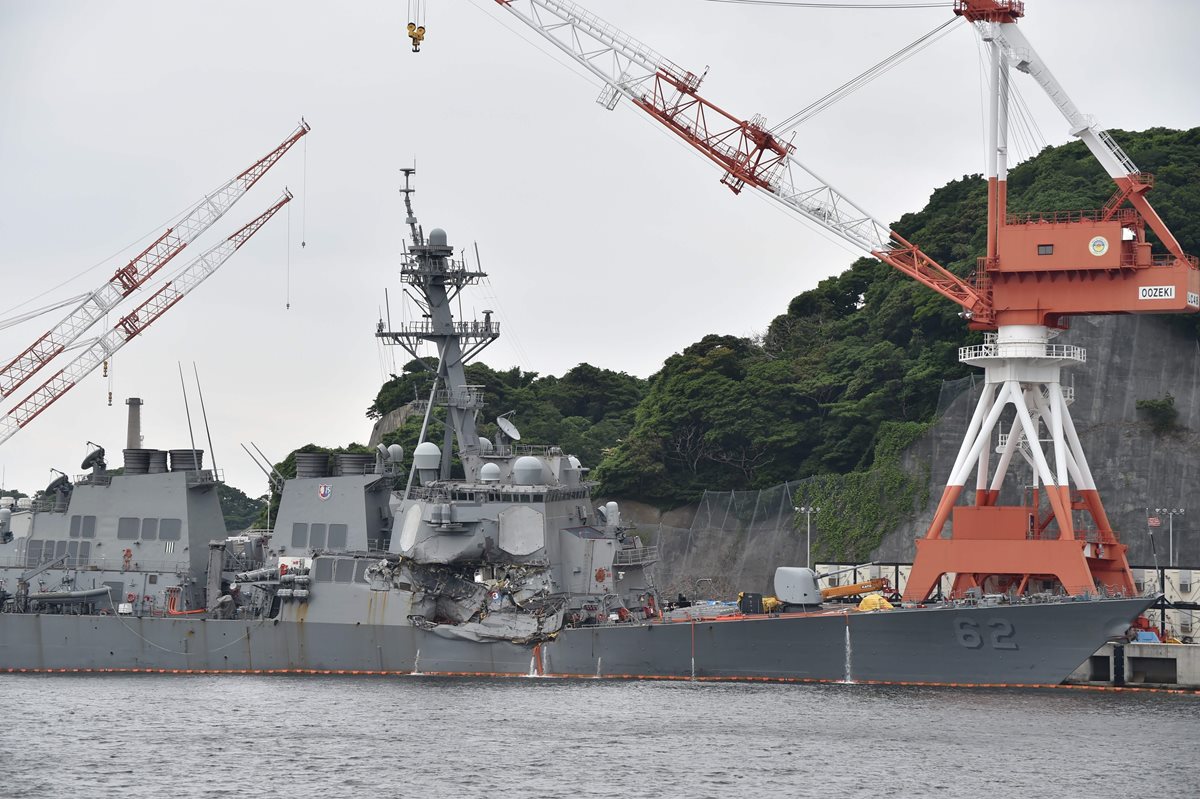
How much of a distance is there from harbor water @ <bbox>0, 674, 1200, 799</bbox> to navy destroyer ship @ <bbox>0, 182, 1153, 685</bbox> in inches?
37.3

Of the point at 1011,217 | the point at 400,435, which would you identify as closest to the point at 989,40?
the point at 1011,217

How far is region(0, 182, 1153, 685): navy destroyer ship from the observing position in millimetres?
39031

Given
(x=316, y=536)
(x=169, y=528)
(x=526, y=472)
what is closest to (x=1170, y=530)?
(x=526, y=472)

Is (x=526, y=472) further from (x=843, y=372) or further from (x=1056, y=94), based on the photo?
(x=843, y=372)

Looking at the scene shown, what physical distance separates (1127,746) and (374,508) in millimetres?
21116

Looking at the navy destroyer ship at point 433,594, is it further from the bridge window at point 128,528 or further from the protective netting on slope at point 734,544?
the protective netting on slope at point 734,544

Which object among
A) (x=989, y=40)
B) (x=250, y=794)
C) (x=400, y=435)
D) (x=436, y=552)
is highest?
(x=989, y=40)

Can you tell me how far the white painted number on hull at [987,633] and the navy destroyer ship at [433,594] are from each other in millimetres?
53

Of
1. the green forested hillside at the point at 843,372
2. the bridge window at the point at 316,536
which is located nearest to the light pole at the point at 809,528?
the green forested hillside at the point at 843,372

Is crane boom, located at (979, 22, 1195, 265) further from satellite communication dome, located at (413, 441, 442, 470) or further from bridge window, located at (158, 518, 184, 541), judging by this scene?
bridge window, located at (158, 518, 184, 541)

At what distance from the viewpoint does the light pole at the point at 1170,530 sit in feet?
162

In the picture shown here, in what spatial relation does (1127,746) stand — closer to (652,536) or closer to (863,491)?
(863,491)

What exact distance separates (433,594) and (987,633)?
556 inches

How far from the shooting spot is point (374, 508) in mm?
44344
